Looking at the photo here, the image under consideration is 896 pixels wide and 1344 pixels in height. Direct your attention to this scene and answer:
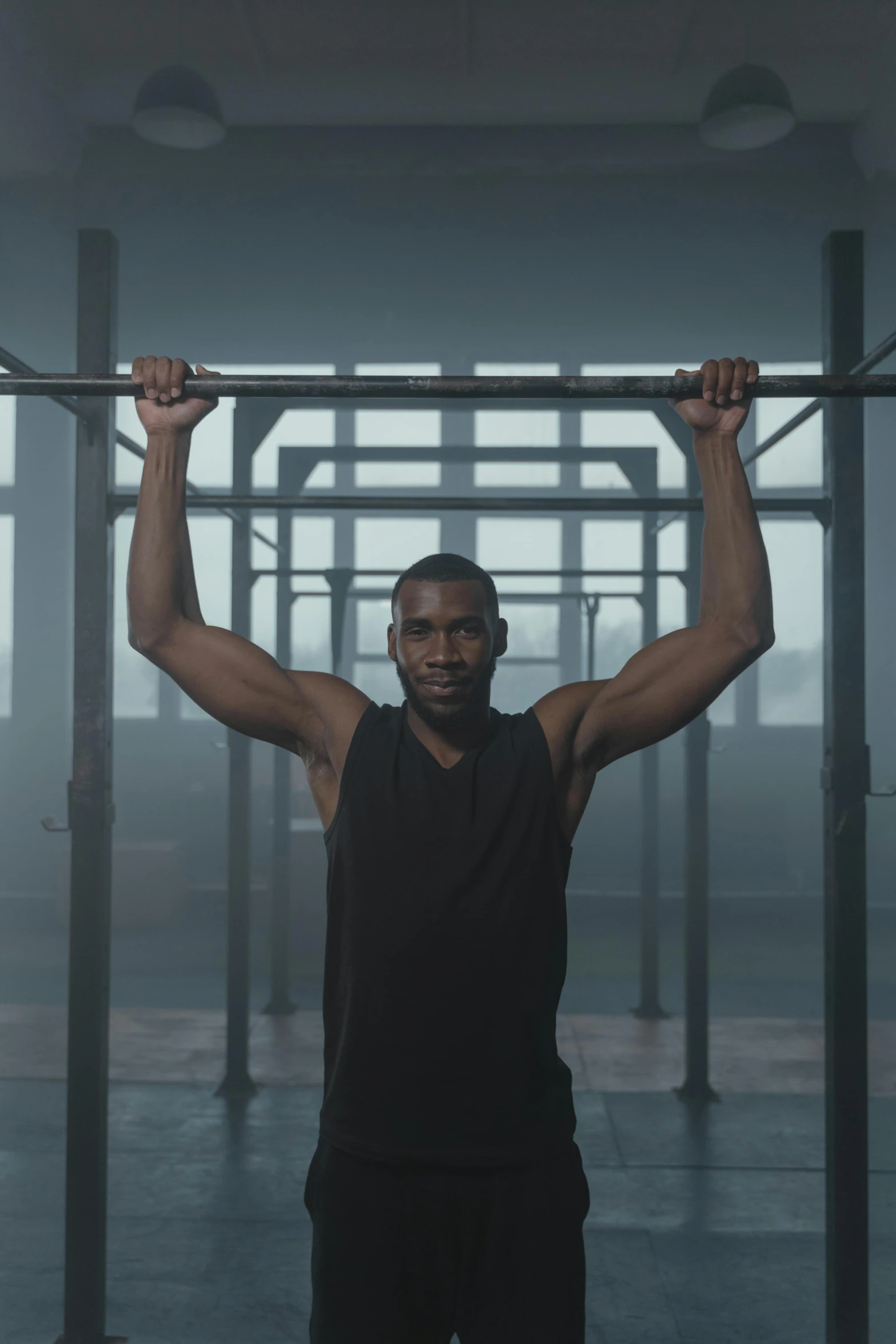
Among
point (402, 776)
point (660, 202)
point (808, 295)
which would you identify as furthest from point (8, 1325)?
point (808, 295)

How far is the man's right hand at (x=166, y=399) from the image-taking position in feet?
5.28

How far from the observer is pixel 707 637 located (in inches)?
63.6

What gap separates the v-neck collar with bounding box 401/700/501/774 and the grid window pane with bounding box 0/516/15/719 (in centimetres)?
710

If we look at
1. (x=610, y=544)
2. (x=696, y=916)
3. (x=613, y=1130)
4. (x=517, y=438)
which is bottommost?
(x=613, y=1130)

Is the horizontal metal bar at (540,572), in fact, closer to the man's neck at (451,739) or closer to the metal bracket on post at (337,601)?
the metal bracket on post at (337,601)

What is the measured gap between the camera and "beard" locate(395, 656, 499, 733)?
159 cm

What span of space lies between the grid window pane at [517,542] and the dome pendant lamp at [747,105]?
3769 mm

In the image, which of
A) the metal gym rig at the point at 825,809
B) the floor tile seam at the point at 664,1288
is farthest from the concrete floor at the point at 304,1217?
the metal gym rig at the point at 825,809

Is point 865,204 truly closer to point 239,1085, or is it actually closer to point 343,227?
point 343,227

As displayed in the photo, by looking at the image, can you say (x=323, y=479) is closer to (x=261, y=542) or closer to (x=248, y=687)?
(x=261, y=542)

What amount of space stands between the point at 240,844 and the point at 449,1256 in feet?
9.27

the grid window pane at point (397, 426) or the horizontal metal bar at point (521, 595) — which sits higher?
the grid window pane at point (397, 426)

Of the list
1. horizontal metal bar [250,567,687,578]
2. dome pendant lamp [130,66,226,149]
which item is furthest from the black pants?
dome pendant lamp [130,66,226,149]

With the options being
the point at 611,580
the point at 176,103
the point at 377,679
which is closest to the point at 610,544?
the point at 611,580
